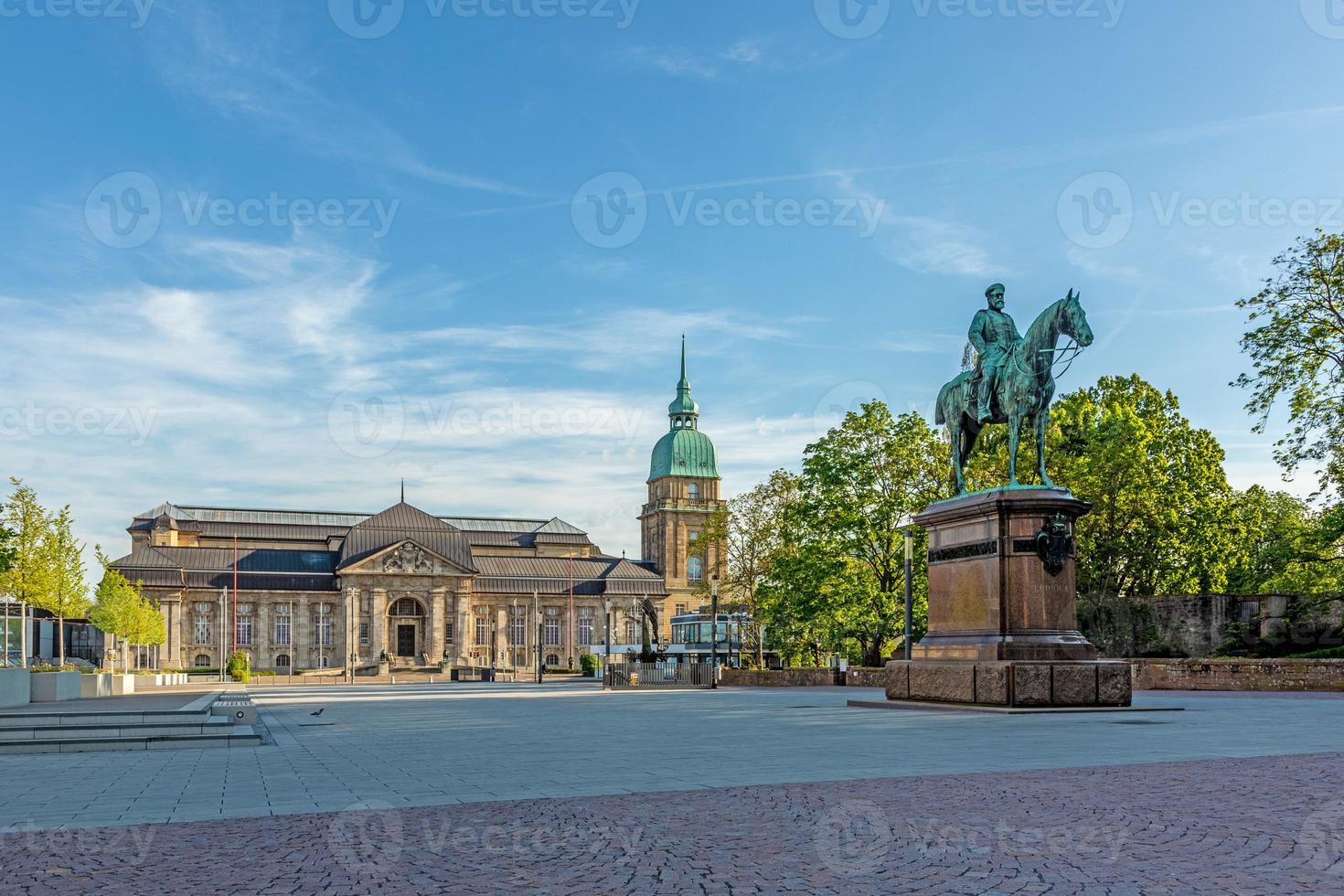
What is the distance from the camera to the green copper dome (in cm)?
16750

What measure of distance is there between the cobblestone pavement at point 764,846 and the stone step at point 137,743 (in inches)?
363

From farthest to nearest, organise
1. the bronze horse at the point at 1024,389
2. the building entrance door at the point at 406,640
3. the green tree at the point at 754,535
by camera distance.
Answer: the building entrance door at the point at 406,640 < the green tree at the point at 754,535 < the bronze horse at the point at 1024,389

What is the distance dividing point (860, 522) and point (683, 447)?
118917mm

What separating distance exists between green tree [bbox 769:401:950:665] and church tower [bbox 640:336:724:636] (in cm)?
10798

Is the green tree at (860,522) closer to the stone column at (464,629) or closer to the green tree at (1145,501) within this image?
the green tree at (1145,501)

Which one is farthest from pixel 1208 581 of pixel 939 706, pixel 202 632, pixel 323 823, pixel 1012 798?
pixel 202 632

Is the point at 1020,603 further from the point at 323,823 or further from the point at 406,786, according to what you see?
the point at 323,823

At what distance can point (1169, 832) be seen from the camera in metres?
8.66

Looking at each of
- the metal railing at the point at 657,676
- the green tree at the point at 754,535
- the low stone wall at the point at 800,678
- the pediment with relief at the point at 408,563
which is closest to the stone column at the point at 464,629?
the pediment with relief at the point at 408,563

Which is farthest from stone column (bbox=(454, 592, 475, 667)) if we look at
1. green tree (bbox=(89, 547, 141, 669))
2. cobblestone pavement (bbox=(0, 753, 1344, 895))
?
cobblestone pavement (bbox=(0, 753, 1344, 895))

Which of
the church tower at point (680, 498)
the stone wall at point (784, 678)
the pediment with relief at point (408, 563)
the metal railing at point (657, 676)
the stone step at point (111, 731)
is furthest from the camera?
the church tower at point (680, 498)

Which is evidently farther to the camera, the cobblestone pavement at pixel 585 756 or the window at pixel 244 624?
the window at pixel 244 624

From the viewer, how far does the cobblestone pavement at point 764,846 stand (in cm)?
714

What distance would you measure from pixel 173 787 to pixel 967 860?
832 centimetres
